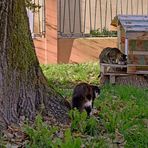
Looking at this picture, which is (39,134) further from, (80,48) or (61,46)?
(80,48)

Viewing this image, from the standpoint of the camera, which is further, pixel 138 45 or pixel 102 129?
pixel 138 45

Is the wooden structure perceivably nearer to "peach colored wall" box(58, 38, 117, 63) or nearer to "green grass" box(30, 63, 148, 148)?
"green grass" box(30, 63, 148, 148)

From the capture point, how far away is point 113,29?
45.8 ft

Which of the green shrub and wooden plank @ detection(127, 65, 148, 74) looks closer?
the green shrub

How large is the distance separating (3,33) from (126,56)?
17.4 feet

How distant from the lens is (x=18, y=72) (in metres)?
5.46

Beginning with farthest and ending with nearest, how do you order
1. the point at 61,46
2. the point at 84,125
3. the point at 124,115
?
the point at 61,46, the point at 124,115, the point at 84,125

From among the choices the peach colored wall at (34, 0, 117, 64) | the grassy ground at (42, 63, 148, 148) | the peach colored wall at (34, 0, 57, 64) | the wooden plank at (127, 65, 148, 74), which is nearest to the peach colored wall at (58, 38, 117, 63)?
the peach colored wall at (34, 0, 117, 64)

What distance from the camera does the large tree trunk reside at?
532cm

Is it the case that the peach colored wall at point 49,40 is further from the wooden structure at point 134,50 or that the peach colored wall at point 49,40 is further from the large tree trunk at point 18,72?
the large tree trunk at point 18,72

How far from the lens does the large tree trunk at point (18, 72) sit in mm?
5316

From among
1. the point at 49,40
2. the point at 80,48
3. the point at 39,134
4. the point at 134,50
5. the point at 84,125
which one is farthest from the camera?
the point at 80,48

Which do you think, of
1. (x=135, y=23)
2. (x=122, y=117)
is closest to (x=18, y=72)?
(x=122, y=117)

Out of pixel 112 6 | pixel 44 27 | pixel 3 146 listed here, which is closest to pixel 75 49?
pixel 44 27
